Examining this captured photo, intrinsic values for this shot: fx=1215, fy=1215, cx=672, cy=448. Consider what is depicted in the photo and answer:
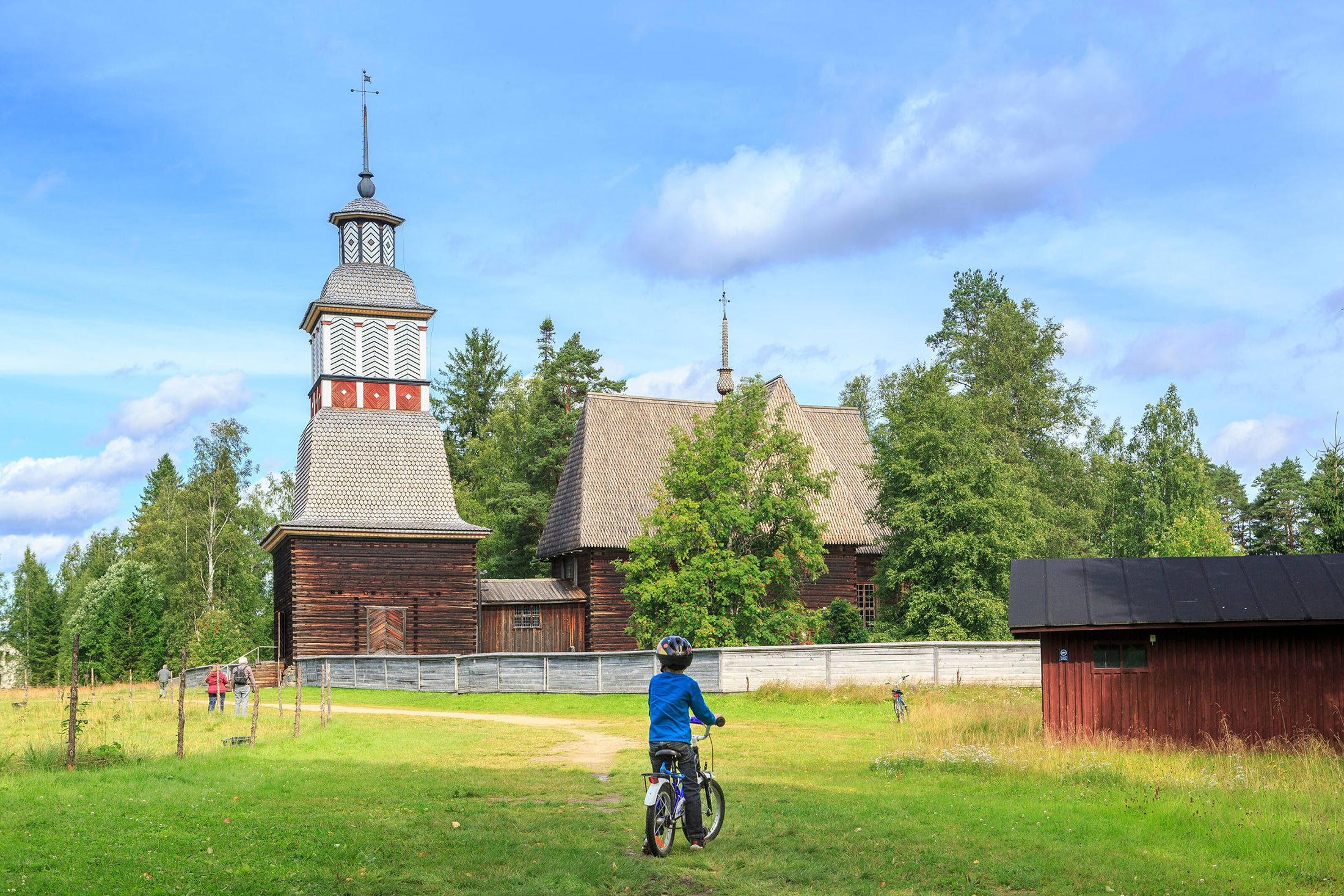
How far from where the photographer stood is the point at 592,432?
4641 cm

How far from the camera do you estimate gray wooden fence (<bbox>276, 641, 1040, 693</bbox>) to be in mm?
30953

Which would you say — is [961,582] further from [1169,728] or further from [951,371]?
[951,371]

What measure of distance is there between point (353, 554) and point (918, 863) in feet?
110

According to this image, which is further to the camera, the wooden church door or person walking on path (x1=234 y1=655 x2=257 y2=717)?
the wooden church door

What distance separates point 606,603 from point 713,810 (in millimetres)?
31669

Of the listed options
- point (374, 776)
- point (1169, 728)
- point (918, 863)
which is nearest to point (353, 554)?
point (374, 776)

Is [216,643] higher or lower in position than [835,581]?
lower

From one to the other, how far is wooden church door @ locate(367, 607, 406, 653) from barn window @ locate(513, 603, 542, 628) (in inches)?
175

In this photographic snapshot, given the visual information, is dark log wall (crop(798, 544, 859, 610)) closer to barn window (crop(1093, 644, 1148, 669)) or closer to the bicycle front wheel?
barn window (crop(1093, 644, 1148, 669))

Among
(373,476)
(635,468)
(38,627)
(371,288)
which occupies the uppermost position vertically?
(371,288)

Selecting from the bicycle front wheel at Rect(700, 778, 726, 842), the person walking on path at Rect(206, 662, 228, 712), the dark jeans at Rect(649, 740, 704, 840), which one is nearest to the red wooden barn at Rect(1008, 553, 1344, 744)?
the bicycle front wheel at Rect(700, 778, 726, 842)

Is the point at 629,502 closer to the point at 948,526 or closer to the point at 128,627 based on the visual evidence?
the point at 948,526

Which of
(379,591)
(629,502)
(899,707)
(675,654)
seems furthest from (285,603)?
(675,654)

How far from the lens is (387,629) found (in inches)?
Result: 1638
